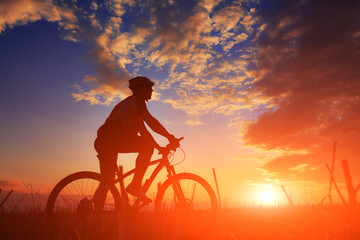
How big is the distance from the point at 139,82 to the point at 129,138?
1.13m

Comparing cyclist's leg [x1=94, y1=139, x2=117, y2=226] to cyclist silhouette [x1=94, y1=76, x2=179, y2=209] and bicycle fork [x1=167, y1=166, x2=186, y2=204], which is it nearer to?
cyclist silhouette [x1=94, y1=76, x2=179, y2=209]

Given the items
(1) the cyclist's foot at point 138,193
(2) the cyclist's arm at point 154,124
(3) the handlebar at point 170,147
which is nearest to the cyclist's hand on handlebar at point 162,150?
(3) the handlebar at point 170,147

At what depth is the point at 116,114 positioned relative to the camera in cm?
474

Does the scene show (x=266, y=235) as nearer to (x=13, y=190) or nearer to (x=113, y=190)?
(x=113, y=190)

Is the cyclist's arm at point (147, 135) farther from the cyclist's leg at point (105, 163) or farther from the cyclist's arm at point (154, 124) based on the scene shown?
the cyclist's leg at point (105, 163)

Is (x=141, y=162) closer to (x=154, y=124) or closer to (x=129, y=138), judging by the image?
(x=129, y=138)

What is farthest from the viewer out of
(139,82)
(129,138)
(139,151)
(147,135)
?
(147,135)

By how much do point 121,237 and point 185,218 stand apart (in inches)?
157

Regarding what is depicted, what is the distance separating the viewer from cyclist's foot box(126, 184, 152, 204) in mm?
4887

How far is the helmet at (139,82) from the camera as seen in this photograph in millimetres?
5070

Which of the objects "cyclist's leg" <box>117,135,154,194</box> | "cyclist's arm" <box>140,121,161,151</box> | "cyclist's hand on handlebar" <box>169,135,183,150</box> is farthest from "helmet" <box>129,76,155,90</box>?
"cyclist's hand on handlebar" <box>169,135,183,150</box>

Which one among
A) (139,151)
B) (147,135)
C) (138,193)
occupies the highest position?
(147,135)

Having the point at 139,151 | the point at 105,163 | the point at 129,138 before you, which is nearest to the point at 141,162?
the point at 139,151

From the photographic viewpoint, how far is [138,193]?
4910 mm
